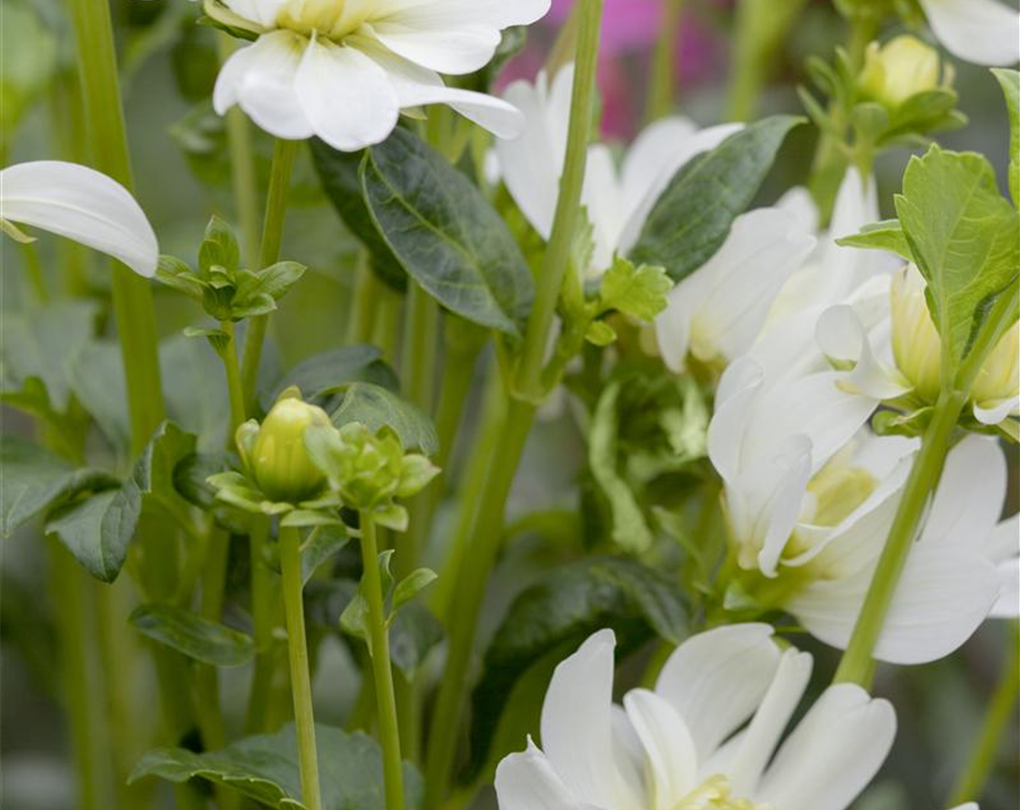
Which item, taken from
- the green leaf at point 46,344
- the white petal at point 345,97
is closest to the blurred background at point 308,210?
the green leaf at point 46,344

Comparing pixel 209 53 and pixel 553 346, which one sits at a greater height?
pixel 209 53

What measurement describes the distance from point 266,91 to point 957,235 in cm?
14

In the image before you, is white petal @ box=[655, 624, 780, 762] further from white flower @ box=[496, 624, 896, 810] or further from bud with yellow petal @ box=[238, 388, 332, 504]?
bud with yellow petal @ box=[238, 388, 332, 504]

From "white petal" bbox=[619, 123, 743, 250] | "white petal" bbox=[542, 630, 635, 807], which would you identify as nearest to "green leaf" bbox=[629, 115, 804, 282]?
"white petal" bbox=[619, 123, 743, 250]

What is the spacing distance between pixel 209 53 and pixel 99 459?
0.21 meters

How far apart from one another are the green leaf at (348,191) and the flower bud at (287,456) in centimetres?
12

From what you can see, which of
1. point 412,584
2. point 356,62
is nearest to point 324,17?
point 356,62

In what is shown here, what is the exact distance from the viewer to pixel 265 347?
1.25 feet

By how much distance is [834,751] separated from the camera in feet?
1.06

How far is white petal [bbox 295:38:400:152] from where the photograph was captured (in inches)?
10.7

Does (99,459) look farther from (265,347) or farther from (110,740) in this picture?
(265,347)

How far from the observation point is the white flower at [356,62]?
0.27 m

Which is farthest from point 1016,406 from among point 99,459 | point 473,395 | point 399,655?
point 473,395

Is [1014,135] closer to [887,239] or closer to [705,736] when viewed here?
[887,239]
